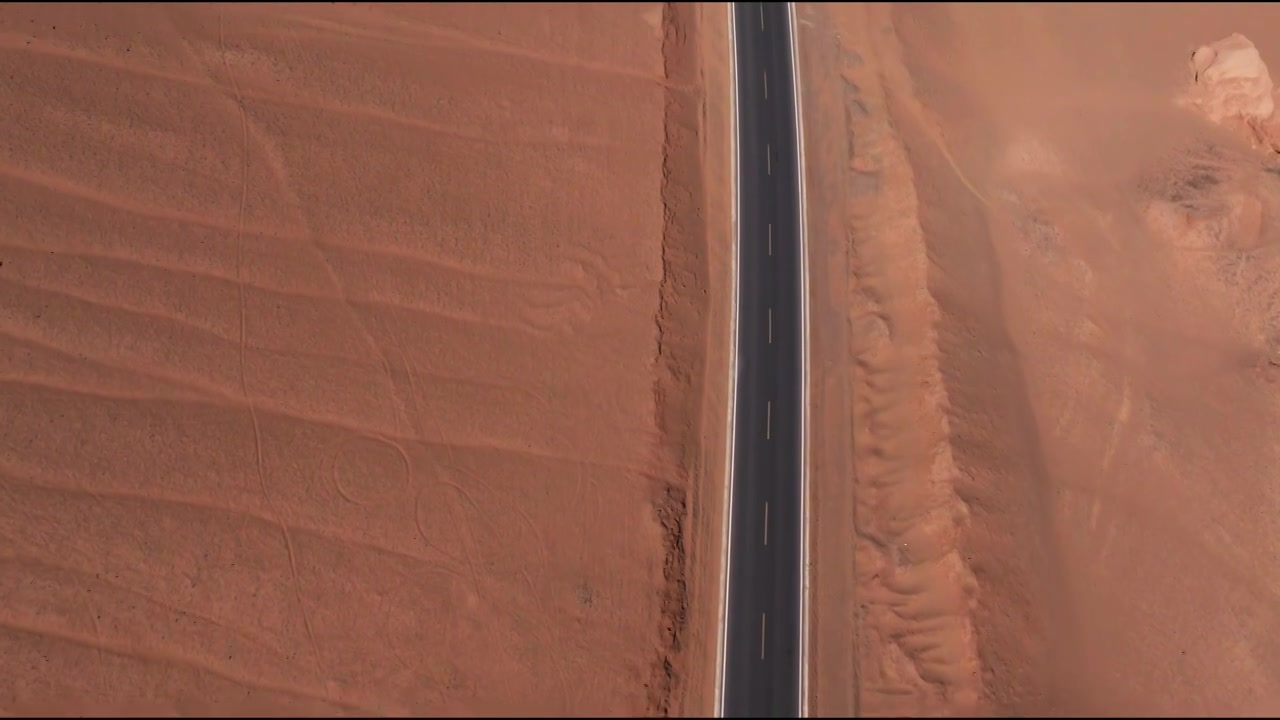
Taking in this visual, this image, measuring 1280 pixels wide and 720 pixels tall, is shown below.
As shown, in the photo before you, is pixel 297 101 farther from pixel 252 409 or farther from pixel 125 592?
pixel 125 592

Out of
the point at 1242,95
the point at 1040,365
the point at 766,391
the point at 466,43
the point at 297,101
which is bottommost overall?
the point at 766,391

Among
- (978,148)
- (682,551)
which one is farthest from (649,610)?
(978,148)

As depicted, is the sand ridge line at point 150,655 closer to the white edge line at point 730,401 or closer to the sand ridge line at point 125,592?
the sand ridge line at point 125,592

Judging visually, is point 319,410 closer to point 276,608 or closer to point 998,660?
point 276,608

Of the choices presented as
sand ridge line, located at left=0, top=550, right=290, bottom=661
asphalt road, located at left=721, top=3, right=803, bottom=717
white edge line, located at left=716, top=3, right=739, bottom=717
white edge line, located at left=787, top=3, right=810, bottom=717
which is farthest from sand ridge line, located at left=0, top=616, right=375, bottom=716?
white edge line, located at left=787, top=3, right=810, bottom=717

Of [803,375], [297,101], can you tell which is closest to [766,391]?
[803,375]

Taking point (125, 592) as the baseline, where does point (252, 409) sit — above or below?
above

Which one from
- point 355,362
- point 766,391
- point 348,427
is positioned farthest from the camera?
point 766,391
